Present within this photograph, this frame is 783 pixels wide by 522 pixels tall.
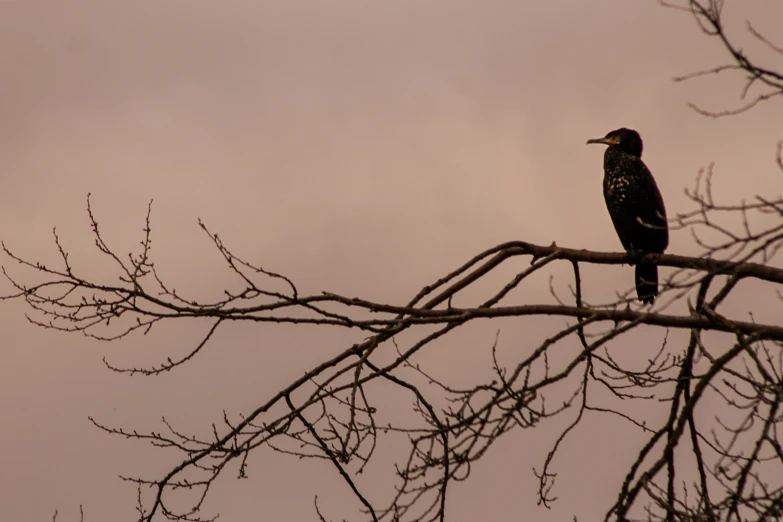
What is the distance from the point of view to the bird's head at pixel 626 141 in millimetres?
8523

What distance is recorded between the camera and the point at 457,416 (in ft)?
15.5

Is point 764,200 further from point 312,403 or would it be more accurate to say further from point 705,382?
point 312,403

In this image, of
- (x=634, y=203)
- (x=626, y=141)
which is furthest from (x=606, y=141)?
(x=634, y=203)

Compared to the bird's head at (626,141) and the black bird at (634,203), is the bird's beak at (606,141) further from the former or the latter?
the black bird at (634,203)

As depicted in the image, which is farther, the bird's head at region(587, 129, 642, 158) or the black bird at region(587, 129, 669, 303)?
the bird's head at region(587, 129, 642, 158)

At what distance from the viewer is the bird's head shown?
28.0 ft

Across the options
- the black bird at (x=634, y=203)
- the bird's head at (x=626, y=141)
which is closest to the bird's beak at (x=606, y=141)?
the bird's head at (x=626, y=141)

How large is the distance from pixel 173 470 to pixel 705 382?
9.11 feet

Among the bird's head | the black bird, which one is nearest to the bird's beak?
the bird's head

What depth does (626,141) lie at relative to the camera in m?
8.53

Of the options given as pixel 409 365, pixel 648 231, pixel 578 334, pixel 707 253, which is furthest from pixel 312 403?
pixel 648 231

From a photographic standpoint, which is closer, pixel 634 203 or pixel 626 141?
pixel 634 203

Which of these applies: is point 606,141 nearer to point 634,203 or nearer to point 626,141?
point 626,141

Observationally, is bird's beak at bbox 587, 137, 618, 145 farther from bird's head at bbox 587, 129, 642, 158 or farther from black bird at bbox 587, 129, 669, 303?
black bird at bbox 587, 129, 669, 303
